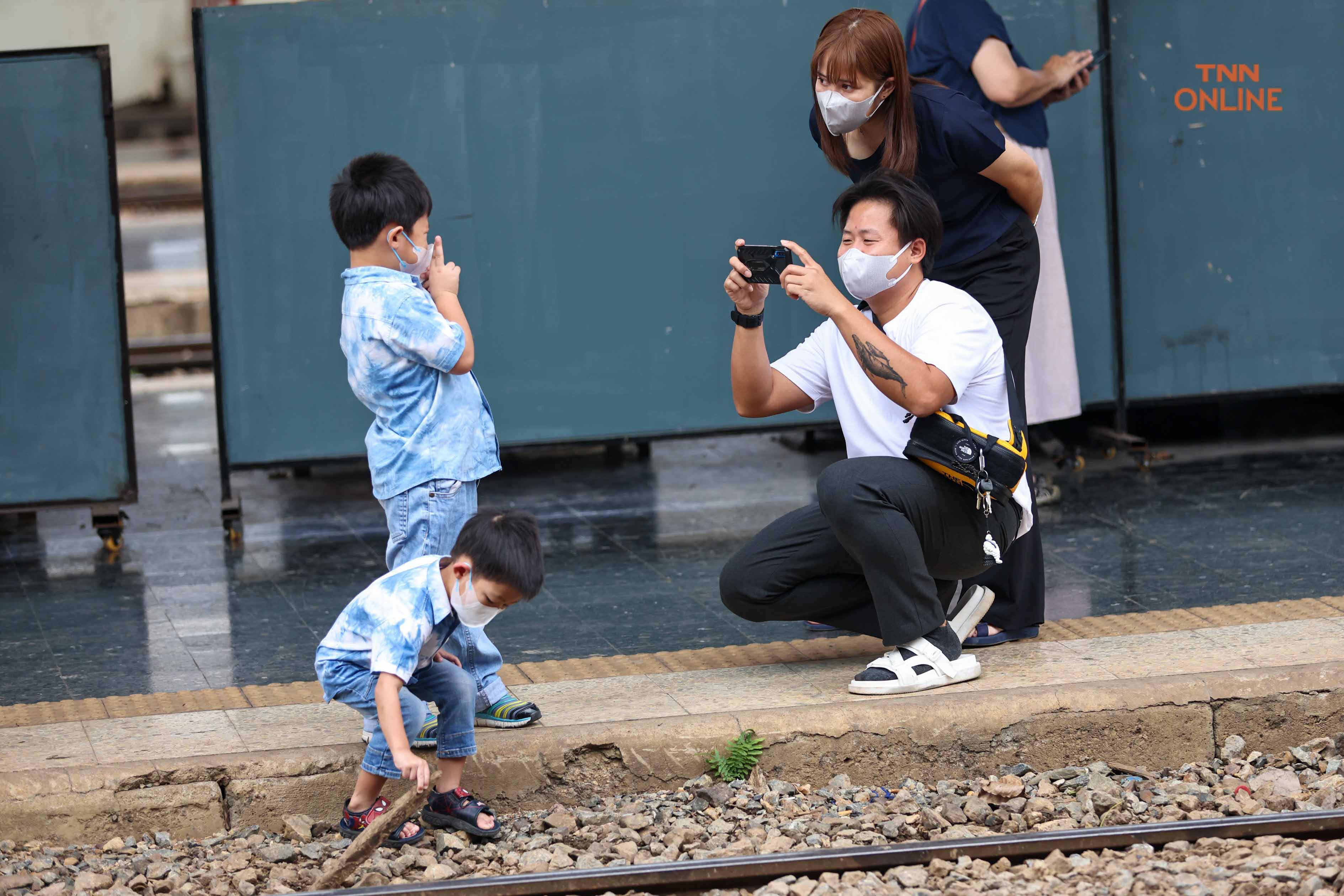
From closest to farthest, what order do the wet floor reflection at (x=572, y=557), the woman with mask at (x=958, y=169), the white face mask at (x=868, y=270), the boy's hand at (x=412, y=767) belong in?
the boy's hand at (x=412, y=767)
the white face mask at (x=868, y=270)
the woman with mask at (x=958, y=169)
the wet floor reflection at (x=572, y=557)

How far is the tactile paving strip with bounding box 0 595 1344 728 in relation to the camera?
4125 millimetres

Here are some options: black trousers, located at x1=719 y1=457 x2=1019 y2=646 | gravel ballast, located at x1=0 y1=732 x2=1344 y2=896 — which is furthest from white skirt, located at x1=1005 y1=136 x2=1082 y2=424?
gravel ballast, located at x1=0 y1=732 x2=1344 y2=896

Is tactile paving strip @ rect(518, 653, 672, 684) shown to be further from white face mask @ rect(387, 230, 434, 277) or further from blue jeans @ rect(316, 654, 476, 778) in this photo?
white face mask @ rect(387, 230, 434, 277)

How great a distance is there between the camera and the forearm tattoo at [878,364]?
3.83 meters

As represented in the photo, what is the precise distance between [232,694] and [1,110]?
8.75 feet

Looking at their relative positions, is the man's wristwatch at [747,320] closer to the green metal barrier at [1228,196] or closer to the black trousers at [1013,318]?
the black trousers at [1013,318]

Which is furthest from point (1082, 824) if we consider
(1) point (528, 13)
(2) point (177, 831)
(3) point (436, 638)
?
(1) point (528, 13)

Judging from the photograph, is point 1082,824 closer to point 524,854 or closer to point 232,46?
point 524,854

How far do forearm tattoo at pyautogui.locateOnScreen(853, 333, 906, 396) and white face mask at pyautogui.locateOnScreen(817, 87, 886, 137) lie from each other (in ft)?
2.34

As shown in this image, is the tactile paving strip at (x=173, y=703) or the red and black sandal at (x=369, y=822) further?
the tactile paving strip at (x=173, y=703)

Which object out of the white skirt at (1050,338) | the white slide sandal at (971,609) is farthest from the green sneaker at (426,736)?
the white skirt at (1050,338)

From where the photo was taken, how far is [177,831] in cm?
369

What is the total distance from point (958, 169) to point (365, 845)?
A: 7.60 feet

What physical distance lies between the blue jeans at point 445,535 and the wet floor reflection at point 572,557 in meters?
0.66
